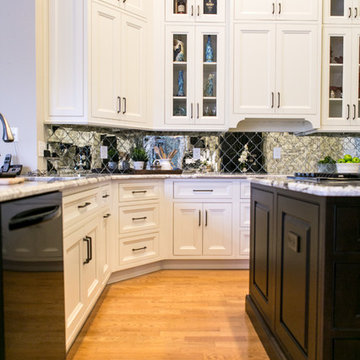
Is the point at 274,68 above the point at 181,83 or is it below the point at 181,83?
above

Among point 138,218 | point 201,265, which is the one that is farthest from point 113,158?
point 201,265

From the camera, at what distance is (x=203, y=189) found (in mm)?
3012

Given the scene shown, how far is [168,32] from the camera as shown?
127 inches

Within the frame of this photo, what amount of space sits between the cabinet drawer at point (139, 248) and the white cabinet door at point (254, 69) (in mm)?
1504

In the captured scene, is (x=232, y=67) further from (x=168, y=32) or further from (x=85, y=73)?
(x=85, y=73)

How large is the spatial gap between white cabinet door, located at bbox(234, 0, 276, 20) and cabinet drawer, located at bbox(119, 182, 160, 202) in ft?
6.10

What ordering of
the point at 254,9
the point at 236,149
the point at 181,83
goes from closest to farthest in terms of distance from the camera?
the point at 254,9 → the point at 181,83 → the point at 236,149

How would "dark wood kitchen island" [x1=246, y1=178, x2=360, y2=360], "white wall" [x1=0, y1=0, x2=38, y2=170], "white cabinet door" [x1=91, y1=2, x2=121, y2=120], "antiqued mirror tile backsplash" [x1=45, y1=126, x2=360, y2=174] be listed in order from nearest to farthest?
1. "dark wood kitchen island" [x1=246, y1=178, x2=360, y2=360]
2. "white wall" [x1=0, y1=0, x2=38, y2=170]
3. "white cabinet door" [x1=91, y1=2, x2=121, y2=120]
4. "antiqued mirror tile backsplash" [x1=45, y1=126, x2=360, y2=174]

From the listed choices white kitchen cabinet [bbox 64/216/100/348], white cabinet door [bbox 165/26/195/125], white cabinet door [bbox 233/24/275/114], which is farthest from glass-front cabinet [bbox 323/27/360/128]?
white kitchen cabinet [bbox 64/216/100/348]

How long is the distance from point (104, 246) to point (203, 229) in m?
1.00

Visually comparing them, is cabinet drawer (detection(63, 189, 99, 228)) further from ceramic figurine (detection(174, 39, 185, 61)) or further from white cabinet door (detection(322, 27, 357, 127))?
white cabinet door (detection(322, 27, 357, 127))

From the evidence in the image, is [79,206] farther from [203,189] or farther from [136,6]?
[136,6]

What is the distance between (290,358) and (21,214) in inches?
47.1

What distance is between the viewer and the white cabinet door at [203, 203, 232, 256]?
3.02m
